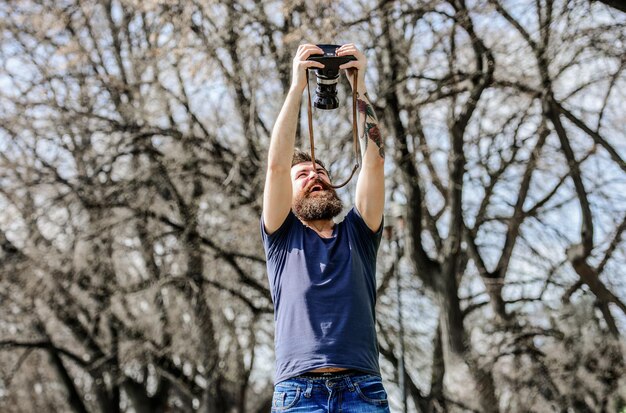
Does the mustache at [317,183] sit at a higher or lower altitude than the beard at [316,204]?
higher

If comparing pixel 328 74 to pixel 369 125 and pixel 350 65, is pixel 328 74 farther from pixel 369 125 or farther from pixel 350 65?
pixel 369 125

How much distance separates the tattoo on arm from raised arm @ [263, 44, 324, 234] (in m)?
0.34

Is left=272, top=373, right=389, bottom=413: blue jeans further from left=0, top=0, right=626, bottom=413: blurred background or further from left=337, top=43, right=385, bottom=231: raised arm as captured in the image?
left=0, top=0, right=626, bottom=413: blurred background

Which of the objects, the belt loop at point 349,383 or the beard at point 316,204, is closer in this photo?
the belt loop at point 349,383

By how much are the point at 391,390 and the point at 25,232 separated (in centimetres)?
568

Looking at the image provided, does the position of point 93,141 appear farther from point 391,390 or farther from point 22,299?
point 391,390

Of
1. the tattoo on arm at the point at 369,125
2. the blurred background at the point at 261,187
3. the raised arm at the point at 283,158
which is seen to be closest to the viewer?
the raised arm at the point at 283,158

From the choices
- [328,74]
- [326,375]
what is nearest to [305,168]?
[328,74]

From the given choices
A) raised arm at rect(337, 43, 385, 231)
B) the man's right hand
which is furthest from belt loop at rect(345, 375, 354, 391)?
the man's right hand

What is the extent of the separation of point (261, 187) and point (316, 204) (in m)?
6.74

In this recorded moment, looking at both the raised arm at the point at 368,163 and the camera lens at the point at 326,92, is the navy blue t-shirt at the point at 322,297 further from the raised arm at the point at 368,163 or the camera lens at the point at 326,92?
the camera lens at the point at 326,92

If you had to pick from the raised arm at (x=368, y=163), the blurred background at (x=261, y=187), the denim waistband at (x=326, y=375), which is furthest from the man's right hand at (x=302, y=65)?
the blurred background at (x=261, y=187)

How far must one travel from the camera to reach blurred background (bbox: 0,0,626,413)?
8727mm

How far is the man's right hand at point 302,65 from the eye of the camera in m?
3.15
